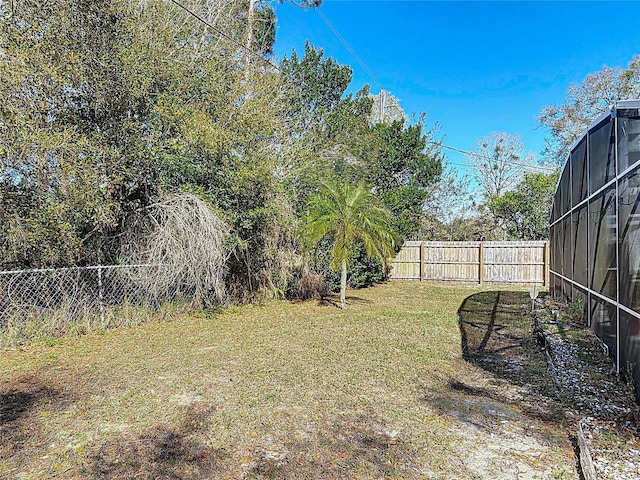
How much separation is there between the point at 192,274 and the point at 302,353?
256 centimetres

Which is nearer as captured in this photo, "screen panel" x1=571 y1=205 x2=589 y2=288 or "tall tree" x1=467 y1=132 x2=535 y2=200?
"screen panel" x1=571 y1=205 x2=589 y2=288

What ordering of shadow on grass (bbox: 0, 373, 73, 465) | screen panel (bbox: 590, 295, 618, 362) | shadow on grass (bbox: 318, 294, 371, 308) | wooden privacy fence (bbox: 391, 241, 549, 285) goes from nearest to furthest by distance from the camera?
shadow on grass (bbox: 0, 373, 73, 465)
screen panel (bbox: 590, 295, 618, 362)
shadow on grass (bbox: 318, 294, 371, 308)
wooden privacy fence (bbox: 391, 241, 549, 285)

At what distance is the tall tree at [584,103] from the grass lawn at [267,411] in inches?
590

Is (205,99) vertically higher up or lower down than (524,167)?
lower down

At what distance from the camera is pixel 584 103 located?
1831 centimetres

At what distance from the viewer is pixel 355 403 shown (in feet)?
11.9

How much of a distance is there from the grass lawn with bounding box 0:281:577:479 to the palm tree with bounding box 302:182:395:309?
2.43 m

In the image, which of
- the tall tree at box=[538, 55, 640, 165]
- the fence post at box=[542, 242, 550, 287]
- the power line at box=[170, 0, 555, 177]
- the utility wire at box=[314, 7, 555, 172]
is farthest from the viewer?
the tall tree at box=[538, 55, 640, 165]

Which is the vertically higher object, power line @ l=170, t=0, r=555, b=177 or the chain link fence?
power line @ l=170, t=0, r=555, b=177

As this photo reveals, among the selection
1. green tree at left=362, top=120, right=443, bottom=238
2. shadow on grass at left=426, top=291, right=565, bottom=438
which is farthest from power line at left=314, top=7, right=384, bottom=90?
shadow on grass at left=426, top=291, right=565, bottom=438

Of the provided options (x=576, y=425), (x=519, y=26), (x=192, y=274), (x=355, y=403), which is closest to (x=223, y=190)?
(x=192, y=274)

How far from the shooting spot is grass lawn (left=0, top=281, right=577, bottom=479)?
2627 millimetres

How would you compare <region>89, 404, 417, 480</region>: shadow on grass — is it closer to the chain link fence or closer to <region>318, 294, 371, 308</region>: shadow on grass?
the chain link fence

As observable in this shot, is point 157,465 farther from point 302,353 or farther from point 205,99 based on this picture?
point 205,99
